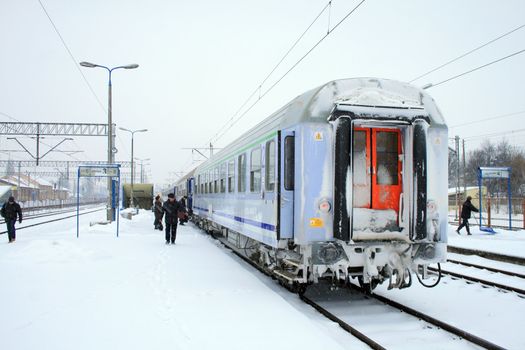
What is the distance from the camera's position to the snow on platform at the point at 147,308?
215 inches

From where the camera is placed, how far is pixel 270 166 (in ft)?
27.5

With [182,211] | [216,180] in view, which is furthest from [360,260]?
[182,211]

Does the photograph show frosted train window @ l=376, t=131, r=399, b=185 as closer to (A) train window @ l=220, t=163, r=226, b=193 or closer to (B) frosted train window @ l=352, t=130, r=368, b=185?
(B) frosted train window @ l=352, t=130, r=368, b=185

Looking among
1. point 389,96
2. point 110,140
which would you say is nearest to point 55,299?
point 389,96

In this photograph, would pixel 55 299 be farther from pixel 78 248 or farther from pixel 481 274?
pixel 481 274

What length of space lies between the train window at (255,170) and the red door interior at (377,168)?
2.36 m

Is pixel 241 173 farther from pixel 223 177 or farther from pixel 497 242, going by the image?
pixel 497 242

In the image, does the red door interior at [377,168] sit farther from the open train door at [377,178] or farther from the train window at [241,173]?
the train window at [241,173]

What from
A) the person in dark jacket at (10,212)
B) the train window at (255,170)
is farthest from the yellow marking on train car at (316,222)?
the person in dark jacket at (10,212)

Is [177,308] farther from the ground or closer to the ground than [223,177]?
closer to the ground

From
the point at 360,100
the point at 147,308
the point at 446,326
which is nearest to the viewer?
the point at 446,326

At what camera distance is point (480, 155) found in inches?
2704

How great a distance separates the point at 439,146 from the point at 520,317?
2760mm

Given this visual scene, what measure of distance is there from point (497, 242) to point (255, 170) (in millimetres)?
11026
